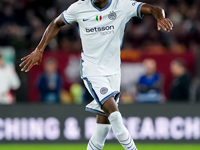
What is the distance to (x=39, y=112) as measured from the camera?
11070 millimetres

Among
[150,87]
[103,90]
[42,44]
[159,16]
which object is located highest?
[159,16]

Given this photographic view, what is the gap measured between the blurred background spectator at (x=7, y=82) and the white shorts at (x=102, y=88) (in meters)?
5.97

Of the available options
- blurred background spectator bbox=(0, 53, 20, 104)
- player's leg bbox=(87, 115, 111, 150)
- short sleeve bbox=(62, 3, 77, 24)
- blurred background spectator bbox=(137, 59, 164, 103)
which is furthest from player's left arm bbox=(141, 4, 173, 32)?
blurred background spectator bbox=(0, 53, 20, 104)

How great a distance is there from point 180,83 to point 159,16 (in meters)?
6.51

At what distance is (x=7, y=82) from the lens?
12602 mm

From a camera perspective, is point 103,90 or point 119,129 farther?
point 103,90

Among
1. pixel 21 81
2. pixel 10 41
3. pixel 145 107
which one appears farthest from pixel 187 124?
pixel 10 41

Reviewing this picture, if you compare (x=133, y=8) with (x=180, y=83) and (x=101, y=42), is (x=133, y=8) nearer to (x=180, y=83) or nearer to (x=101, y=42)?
(x=101, y=42)

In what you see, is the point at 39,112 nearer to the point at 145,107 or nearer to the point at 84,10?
the point at 145,107

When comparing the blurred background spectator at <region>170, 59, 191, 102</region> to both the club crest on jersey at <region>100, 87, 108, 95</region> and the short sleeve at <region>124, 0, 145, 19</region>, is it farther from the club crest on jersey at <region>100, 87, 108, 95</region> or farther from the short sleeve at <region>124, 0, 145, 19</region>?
the club crest on jersey at <region>100, 87, 108, 95</region>

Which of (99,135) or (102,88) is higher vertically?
(102,88)

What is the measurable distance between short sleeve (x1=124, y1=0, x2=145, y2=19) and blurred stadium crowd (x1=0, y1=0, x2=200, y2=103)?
7.29m

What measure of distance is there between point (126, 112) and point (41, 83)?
2.67 m

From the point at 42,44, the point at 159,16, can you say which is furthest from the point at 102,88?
the point at 159,16
